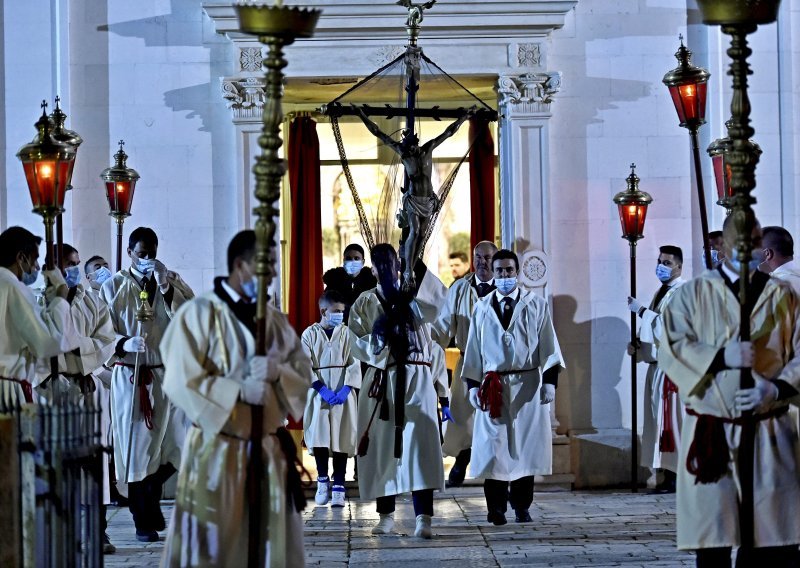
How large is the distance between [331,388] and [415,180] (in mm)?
2441

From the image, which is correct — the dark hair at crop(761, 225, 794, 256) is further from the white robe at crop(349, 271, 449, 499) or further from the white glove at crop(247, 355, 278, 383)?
the white glove at crop(247, 355, 278, 383)

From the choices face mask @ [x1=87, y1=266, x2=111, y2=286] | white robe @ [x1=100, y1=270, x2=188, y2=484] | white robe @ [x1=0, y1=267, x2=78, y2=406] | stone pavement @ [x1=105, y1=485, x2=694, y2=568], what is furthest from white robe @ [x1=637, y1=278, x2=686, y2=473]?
white robe @ [x1=0, y1=267, x2=78, y2=406]

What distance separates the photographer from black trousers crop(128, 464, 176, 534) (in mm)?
9445

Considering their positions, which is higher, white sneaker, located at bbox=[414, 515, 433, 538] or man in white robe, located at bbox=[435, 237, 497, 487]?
man in white robe, located at bbox=[435, 237, 497, 487]

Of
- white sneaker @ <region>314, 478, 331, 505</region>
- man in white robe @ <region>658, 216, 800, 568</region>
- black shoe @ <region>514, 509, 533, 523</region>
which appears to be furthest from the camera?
white sneaker @ <region>314, 478, 331, 505</region>

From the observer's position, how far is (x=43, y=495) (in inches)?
237

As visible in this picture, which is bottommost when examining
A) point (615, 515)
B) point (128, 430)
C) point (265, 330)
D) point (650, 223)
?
point (615, 515)

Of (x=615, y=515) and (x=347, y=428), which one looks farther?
Result: (x=347, y=428)

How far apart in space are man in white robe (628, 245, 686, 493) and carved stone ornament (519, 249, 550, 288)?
0.80 metres

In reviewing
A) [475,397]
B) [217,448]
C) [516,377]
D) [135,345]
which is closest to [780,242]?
[516,377]

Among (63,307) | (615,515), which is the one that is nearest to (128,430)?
(63,307)

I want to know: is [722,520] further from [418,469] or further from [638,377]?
[638,377]

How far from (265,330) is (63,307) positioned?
115 inches

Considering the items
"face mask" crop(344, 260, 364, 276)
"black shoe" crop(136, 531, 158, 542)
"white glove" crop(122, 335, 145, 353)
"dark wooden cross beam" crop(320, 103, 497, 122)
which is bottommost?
"black shoe" crop(136, 531, 158, 542)
